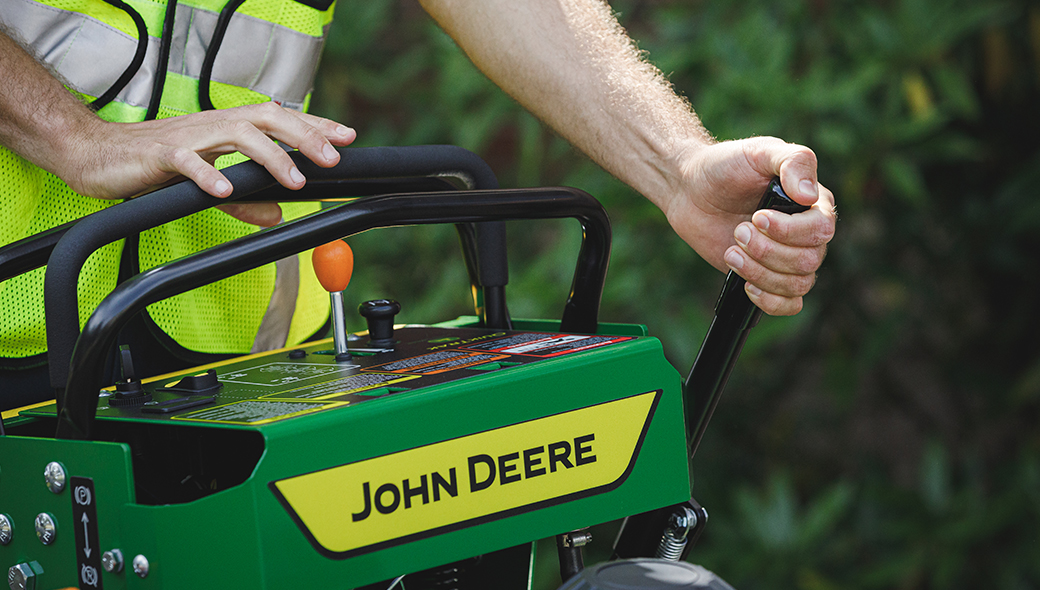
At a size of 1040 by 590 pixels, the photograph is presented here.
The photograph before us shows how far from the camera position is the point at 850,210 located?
2273 millimetres

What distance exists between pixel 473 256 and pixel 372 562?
1.37ft

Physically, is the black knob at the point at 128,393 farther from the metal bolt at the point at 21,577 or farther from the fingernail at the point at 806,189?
the fingernail at the point at 806,189

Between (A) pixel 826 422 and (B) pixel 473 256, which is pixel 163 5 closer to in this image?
(B) pixel 473 256

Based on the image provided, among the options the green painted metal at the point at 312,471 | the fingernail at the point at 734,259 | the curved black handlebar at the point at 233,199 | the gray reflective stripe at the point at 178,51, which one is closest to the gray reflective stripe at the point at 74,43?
the gray reflective stripe at the point at 178,51

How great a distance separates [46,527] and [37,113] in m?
0.37

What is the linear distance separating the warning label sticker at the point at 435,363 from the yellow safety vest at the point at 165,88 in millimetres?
342

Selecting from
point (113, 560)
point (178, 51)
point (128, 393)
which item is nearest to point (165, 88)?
point (178, 51)

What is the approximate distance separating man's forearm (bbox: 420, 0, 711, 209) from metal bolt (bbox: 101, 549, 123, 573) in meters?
0.60

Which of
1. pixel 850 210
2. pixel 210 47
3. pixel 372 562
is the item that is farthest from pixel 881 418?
pixel 372 562

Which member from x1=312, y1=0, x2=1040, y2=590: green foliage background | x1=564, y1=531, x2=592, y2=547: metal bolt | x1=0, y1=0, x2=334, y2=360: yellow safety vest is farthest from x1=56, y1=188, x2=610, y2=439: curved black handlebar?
x1=312, y1=0, x2=1040, y2=590: green foliage background

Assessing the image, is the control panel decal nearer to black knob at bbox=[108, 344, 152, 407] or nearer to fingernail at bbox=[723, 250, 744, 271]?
black knob at bbox=[108, 344, 152, 407]

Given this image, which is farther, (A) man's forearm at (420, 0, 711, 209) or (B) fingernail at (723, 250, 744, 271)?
(A) man's forearm at (420, 0, 711, 209)

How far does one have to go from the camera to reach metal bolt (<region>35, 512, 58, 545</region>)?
603 millimetres

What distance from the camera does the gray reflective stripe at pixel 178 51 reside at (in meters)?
0.91
